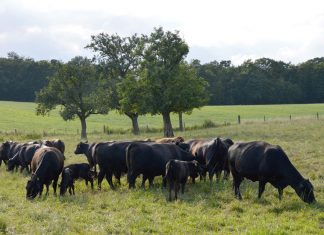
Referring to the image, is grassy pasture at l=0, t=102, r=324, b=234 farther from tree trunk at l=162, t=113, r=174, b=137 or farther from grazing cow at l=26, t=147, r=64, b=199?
tree trunk at l=162, t=113, r=174, b=137

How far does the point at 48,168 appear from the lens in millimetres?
14516

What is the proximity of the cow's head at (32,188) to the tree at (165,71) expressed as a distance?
81.0 feet

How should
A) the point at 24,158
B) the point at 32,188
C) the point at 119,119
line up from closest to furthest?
the point at 32,188 → the point at 24,158 → the point at 119,119

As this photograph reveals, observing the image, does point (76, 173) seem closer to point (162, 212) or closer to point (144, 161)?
point (144, 161)

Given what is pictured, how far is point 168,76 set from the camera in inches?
1554

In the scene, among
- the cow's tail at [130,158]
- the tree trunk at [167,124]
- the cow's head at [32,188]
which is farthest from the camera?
the tree trunk at [167,124]

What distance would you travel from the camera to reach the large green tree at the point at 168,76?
3862 centimetres

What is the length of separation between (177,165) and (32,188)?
4.59 m

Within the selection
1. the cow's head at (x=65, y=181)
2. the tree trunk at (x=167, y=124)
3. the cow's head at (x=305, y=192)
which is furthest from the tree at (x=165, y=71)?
the cow's head at (x=305, y=192)

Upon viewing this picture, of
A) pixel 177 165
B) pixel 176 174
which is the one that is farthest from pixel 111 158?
pixel 176 174

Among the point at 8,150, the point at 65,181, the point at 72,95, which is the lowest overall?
the point at 65,181

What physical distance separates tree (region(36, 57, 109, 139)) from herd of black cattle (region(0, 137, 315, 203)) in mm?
29693

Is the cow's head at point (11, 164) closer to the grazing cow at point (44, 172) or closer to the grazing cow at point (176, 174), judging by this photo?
the grazing cow at point (44, 172)

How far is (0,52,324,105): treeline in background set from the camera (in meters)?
102
